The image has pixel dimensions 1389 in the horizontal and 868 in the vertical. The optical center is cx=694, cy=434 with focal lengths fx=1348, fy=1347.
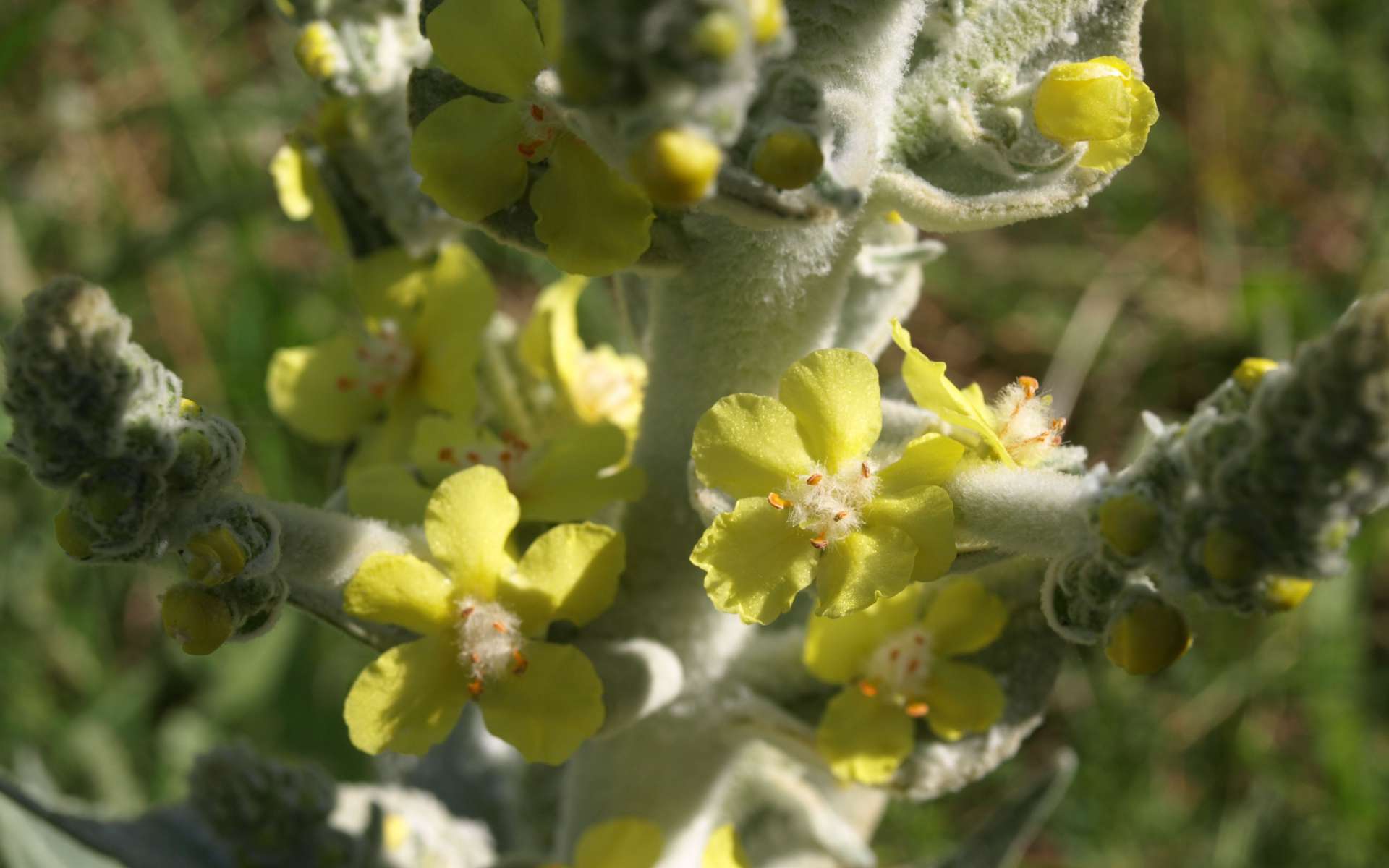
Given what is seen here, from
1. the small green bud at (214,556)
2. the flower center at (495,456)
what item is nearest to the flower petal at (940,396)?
the flower center at (495,456)

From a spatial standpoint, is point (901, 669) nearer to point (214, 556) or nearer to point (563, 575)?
point (563, 575)

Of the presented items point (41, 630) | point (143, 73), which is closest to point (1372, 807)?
point (41, 630)

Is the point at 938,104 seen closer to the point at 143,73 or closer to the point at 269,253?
the point at 269,253

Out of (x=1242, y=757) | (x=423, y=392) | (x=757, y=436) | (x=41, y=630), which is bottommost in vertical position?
(x=1242, y=757)

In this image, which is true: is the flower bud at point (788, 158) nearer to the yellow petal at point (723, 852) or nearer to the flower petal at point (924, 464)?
the flower petal at point (924, 464)

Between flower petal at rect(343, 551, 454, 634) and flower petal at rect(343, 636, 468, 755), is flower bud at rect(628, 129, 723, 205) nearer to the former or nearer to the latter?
flower petal at rect(343, 551, 454, 634)

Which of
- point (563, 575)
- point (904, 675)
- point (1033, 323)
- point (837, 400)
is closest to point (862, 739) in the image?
point (904, 675)
